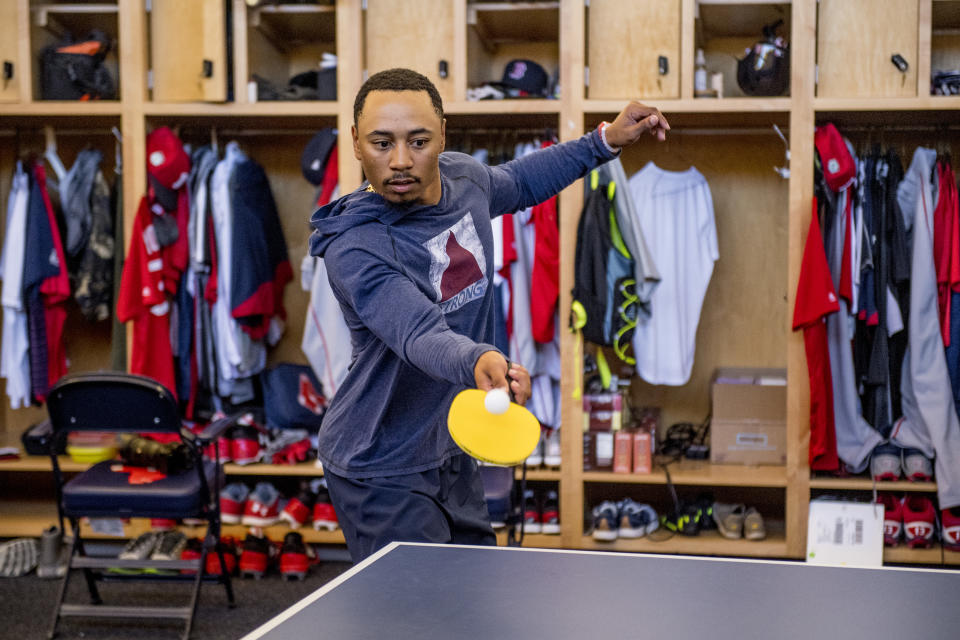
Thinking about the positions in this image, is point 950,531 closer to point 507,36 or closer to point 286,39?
point 507,36

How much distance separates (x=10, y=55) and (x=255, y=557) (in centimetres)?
238

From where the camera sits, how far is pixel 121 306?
13.5 ft

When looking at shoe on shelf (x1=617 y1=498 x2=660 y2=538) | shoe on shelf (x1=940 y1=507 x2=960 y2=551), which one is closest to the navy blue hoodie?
shoe on shelf (x1=617 y1=498 x2=660 y2=538)

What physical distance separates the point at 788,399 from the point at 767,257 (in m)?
0.84

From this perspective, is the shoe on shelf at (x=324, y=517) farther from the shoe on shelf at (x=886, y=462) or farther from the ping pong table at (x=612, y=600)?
the ping pong table at (x=612, y=600)

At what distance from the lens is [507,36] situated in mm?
4508

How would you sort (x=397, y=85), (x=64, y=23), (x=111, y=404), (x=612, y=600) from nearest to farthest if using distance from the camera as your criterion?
(x=612, y=600)
(x=397, y=85)
(x=111, y=404)
(x=64, y=23)

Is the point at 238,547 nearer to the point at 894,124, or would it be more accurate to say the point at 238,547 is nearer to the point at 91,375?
the point at 91,375

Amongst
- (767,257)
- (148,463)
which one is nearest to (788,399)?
(767,257)

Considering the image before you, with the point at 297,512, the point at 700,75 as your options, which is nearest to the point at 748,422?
the point at 700,75

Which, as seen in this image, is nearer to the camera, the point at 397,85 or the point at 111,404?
the point at 397,85

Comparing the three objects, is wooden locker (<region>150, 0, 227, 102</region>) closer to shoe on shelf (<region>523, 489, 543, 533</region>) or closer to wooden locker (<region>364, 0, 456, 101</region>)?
wooden locker (<region>364, 0, 456, 101</region>)

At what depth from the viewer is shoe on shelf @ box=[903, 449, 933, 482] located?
3.89m

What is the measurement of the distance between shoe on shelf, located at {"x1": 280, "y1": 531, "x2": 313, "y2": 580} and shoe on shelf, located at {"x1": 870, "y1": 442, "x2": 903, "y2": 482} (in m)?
2.26
